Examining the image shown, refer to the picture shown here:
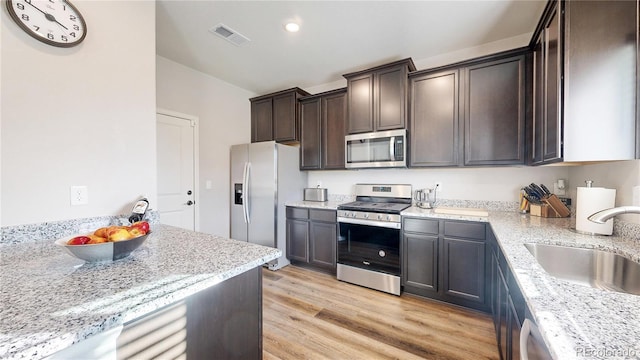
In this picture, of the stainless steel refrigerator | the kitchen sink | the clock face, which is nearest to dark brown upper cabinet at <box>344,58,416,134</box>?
the stainless steel refrigerator

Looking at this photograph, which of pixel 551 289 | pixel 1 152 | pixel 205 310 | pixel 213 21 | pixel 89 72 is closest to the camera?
pixel 551 289

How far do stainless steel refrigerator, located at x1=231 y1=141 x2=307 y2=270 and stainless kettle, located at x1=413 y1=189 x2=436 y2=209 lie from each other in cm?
166

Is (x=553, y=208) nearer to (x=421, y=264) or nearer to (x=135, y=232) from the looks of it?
(x=421, y=264)

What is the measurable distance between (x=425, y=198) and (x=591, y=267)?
5.09ft

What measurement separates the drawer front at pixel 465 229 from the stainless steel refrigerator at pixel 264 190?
6.58 feet

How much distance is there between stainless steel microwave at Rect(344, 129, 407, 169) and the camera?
268 centimetres

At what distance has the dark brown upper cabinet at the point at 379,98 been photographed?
2.69 metres

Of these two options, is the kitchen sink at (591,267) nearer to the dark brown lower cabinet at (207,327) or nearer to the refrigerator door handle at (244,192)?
the dark brown lower cabinet at (207,327)

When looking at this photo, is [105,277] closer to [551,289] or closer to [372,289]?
[551,289]

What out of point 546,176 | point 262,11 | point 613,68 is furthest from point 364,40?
point 546,176

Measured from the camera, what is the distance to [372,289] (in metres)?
2.63

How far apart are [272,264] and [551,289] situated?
2.88 meters

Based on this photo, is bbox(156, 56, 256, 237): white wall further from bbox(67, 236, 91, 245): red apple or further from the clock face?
bbox(67, 236, 91, 245): red apple

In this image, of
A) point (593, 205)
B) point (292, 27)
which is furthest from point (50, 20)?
point (593, 205)
